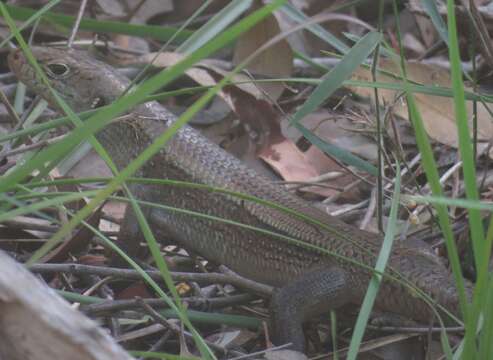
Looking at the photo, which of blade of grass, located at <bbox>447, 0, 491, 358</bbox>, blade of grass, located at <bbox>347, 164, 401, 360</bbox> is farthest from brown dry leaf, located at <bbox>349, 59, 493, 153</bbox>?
blade of grass, located at <bbox>447, 0, 491, 358</bbox>

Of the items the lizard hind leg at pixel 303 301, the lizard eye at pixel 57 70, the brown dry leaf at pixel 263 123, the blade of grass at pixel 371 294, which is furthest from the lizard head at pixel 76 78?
the blade of grass at pixel 371 294

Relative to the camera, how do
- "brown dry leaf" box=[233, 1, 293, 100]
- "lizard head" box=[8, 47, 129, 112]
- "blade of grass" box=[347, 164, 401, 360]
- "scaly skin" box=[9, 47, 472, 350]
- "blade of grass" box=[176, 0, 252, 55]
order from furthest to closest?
1. "brown dry leaf" box=[233, 1, 293, 100]
2. "lizard head" box=[8, 47, 129, 112]
3. "scaly skin" box=[9, 47, 472, 350]
4. "blade of grass" box=[176, 0, 252, 55]
5. "blade of grass" box=[347, 164, 401, 360]

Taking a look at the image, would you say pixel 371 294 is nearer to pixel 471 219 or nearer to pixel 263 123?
pixel 471 219

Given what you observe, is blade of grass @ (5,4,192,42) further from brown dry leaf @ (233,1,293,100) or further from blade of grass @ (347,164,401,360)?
blade of grass @ (347,164,401,360)

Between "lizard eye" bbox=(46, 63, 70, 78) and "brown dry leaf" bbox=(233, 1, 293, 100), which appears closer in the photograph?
"lizard eye" bbox=(46, 63, 70, 78)

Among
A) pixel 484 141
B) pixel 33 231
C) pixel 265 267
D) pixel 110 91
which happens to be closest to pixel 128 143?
pixel 110 91

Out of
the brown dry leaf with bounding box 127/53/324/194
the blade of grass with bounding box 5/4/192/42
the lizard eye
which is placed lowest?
the brown dry leaf with bounding box 127/53/324/194

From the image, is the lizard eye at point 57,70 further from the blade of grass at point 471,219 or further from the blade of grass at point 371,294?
the blade of grass at point 471,219

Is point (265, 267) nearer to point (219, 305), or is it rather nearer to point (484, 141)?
point (219, 305)
